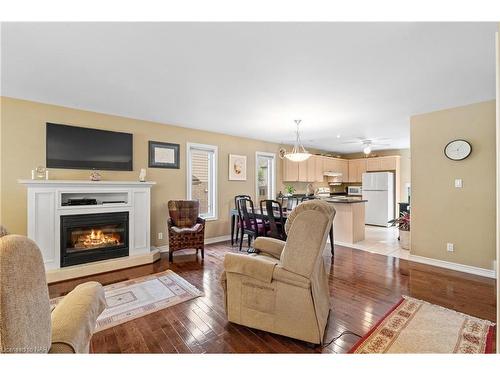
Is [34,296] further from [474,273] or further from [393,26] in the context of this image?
[474,273]

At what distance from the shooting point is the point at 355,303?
2.34 meters

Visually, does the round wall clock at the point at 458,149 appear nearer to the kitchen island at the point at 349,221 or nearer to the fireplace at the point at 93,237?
the kitchen island at the point at 349,221

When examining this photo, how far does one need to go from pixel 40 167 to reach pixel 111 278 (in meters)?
1.80

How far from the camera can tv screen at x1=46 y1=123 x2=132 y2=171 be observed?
3.23m

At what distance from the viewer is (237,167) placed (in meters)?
5.31

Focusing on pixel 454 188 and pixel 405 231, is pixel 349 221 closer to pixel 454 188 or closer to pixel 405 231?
pixel 405 231

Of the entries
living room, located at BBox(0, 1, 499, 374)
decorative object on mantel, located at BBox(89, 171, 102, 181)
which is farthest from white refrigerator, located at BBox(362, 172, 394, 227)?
decorative object on mantel, located at BBox(89, 171, 102, 181)

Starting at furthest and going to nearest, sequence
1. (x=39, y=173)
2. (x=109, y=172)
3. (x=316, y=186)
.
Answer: (x=316, y=186) < (x=109, y=172) < (x=39, y=173)

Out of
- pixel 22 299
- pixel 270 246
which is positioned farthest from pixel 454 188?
pixel 22 299

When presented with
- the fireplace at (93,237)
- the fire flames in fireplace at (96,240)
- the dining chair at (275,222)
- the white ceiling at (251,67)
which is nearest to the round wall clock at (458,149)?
the white ceiling at (251,67)

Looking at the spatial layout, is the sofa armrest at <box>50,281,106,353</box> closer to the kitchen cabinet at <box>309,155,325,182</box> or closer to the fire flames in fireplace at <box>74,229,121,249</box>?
the fire flames in fireplace at <box>74,229,121,249</box>

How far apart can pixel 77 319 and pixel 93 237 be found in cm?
280

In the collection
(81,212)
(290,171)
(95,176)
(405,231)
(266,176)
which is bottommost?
(405,231)
